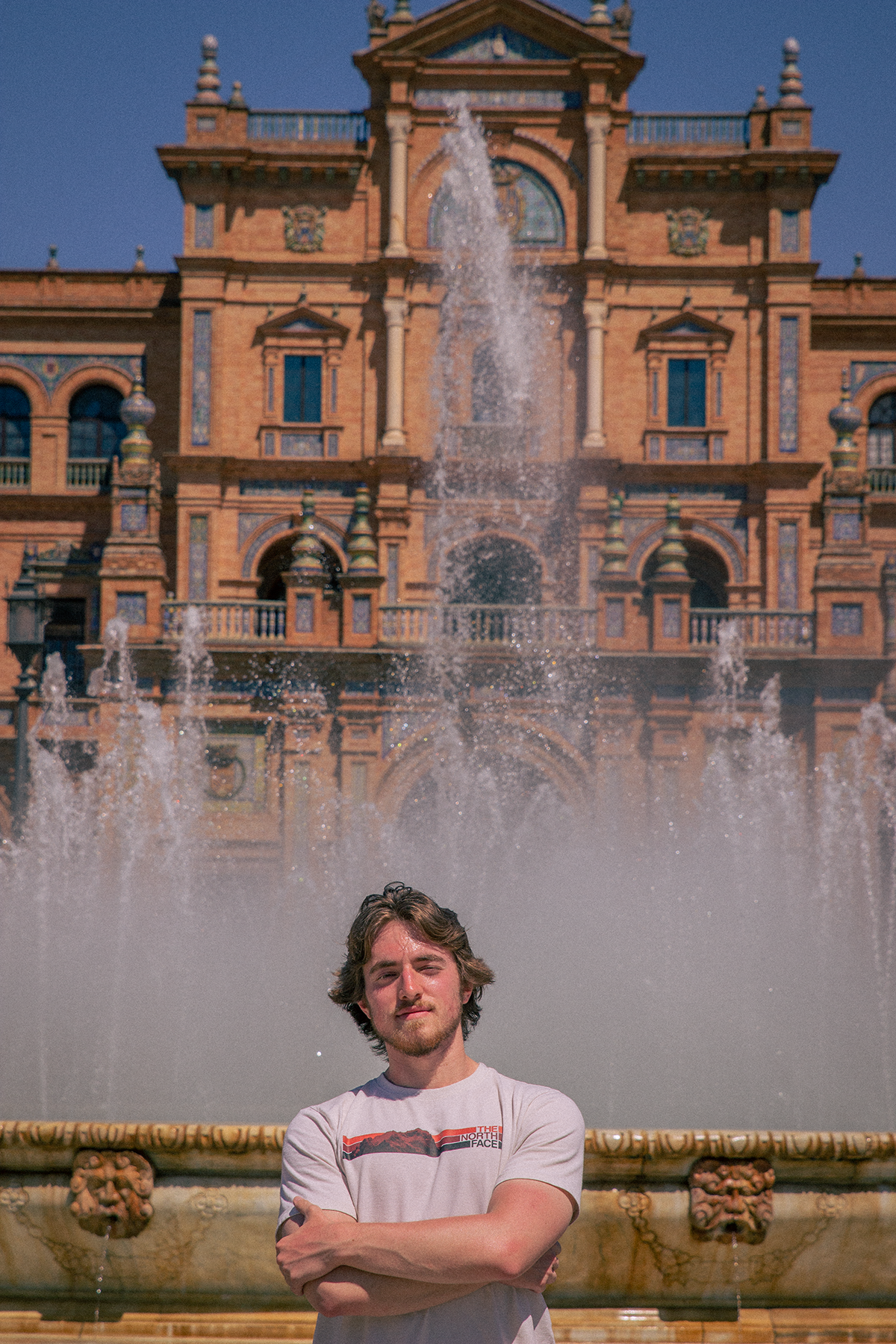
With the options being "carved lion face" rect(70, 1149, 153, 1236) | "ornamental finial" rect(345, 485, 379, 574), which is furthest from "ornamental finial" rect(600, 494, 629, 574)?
"carved lion face" rect(70, 1149, 153, 1236)

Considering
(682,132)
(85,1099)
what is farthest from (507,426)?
(85,1099)

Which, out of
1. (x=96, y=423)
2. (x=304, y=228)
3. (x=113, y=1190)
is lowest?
(x=113, y=1190)

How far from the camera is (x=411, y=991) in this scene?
9.31 ft

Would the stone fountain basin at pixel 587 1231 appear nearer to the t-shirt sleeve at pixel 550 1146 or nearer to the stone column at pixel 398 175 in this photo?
the t-shirt sleeve at pixel 550 1146

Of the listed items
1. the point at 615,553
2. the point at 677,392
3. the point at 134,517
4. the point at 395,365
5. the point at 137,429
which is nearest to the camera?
the point at 615,553

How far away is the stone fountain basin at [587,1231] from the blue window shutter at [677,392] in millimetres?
22523

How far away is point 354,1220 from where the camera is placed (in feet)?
9.03

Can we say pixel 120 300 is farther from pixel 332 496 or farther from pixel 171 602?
pixel 171 602

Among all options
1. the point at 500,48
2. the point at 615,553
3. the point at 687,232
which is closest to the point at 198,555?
the point at 615,553

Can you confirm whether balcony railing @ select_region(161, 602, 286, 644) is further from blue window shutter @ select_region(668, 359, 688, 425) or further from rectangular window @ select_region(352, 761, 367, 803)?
blue window shutter @ select_region(668, 359, 688, 425)

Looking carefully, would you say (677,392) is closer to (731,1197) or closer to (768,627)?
(768,627)

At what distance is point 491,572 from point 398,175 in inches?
307

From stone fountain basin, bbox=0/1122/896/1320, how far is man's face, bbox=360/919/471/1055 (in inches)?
67.2

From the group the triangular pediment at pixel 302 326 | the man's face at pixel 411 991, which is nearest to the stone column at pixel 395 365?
the triangular pediment at pixel 302 326
